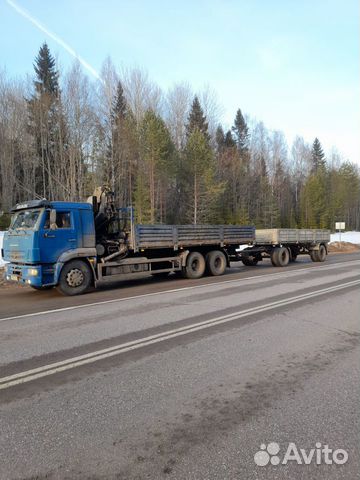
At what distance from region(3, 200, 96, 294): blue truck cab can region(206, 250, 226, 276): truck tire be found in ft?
15.9

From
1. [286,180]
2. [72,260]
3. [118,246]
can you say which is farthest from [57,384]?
[286,180]

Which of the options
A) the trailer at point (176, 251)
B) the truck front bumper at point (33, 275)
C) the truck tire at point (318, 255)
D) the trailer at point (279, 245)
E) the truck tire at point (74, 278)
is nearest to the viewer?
the truck front bumper at point (33, 275)

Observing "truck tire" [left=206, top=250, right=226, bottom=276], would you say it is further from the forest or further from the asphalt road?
the forest

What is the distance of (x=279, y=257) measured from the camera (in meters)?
17.4

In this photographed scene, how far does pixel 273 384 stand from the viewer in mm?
3951

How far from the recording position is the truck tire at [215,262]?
13.9 m

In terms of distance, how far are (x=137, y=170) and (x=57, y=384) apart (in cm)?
3434

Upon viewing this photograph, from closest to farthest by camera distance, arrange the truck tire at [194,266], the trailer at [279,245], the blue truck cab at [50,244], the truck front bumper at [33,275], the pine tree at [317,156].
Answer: the truck front bumper at [33,275] → the blue truck cab at [50,244] → the truck tire at [194,266] → the trailer at [279,245] → the pine tree at [317,156]

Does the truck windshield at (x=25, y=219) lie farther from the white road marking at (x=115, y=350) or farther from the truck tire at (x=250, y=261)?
the truck tire at (x=250, y=261)

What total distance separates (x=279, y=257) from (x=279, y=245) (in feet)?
2.14

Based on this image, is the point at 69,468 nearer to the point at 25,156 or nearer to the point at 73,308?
the point at 73,308

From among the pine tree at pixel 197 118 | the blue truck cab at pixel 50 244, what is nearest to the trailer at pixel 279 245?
the blue truck cab at pixel 50 244

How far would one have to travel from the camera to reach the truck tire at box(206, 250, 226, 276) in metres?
13.9

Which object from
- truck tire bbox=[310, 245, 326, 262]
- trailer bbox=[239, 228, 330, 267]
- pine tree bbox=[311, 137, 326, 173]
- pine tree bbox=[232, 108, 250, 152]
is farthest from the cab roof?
pine tree bbox=[311, 137, 326, 173]
